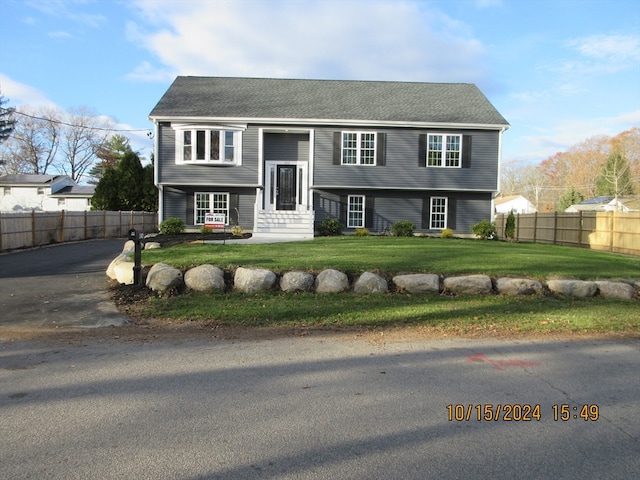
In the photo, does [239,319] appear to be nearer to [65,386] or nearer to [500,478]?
[65,386]

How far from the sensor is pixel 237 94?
80.5 feet

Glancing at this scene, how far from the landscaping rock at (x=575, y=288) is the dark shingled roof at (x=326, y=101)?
14111mm

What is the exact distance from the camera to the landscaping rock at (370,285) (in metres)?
9.26

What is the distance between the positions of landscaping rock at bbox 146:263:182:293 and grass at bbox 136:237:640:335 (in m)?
0.40

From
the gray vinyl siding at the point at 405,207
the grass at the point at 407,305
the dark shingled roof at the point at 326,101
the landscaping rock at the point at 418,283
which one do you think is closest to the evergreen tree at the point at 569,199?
the dark shingled roof at the point at 326,101

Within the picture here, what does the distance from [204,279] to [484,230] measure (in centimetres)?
1619

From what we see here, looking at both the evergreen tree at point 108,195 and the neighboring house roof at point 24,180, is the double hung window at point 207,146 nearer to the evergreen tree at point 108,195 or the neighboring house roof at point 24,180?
the evergreen tree at point 108,195

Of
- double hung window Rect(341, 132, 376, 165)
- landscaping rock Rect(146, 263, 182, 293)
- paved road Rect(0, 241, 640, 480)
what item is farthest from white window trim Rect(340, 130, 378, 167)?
paved road Rect(0, 241, 640, 480)

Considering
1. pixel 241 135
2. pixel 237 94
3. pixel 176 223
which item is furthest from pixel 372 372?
pixel 237 94

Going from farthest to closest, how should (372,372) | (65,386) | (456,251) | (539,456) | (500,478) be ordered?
1. (456,251)
2. (372,372)
3. (65,386)
4. (539,456)
5. (500,478)

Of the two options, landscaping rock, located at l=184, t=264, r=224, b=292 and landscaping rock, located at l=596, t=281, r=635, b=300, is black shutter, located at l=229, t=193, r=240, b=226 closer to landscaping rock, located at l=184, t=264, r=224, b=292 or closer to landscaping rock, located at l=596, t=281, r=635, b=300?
landscaping rock, located at l=184, t=264, r=224, b=292

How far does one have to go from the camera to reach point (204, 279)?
30.2 feet

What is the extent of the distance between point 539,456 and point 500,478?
0.49 metres

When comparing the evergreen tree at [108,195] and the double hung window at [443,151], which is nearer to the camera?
the double hung window at [443,151]
